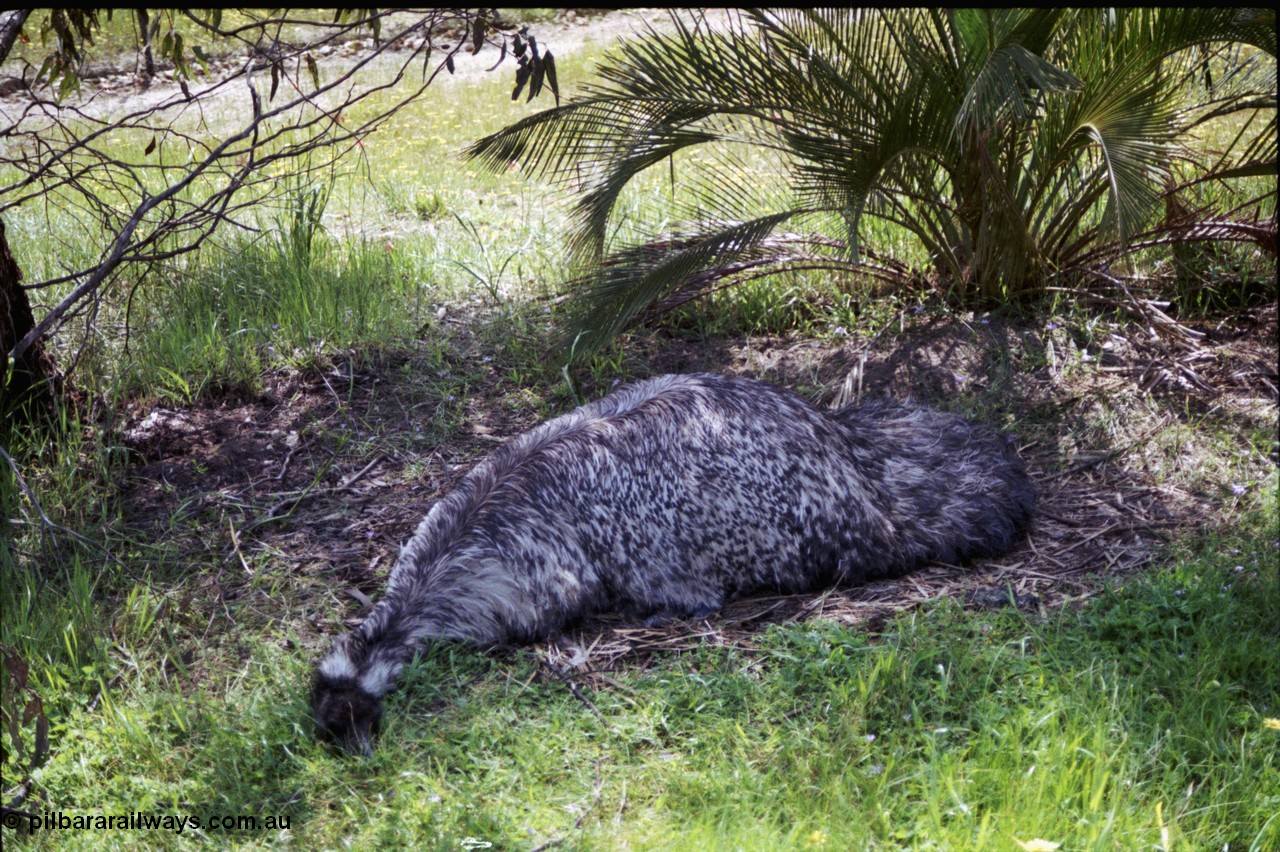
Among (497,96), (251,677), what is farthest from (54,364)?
(497,96)

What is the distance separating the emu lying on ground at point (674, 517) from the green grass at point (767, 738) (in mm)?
292

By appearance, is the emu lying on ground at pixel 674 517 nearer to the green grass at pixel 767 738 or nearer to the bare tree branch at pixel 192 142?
the green grass at pixel 767 738

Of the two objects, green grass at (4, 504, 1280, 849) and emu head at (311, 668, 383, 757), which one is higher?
emu head at (311, 668, 383, 757)

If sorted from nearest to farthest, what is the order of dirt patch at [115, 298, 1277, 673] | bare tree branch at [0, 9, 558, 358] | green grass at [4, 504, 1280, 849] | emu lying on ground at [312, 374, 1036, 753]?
1. green grass at [4, 504, 1280, 849]
2. emu lying on ground at [312, 374, 1036, 753]
3. dirt patch at [115, 298, 1277, 673]
4. bare tree branch at [0, 9, 558, 358]

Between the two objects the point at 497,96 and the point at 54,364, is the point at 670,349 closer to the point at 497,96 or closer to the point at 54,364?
the point at 54,364

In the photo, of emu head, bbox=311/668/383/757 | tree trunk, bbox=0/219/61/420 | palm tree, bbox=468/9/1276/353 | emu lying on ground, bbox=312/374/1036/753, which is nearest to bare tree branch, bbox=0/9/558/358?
tree trunk, bbox=0/219/61/420

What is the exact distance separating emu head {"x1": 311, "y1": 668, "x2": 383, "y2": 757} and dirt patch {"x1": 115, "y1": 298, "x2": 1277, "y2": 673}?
0.65 metres

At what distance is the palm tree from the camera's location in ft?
17.0

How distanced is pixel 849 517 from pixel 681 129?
2.28 meters

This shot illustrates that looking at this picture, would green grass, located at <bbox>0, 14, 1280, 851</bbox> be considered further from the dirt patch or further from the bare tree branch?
the bare tree branch

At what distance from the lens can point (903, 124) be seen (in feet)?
17.3

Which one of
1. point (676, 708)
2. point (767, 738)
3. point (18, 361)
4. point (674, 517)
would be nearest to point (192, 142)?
point (18, 361)

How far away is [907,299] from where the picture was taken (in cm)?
650

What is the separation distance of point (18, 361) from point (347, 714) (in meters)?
2.89
